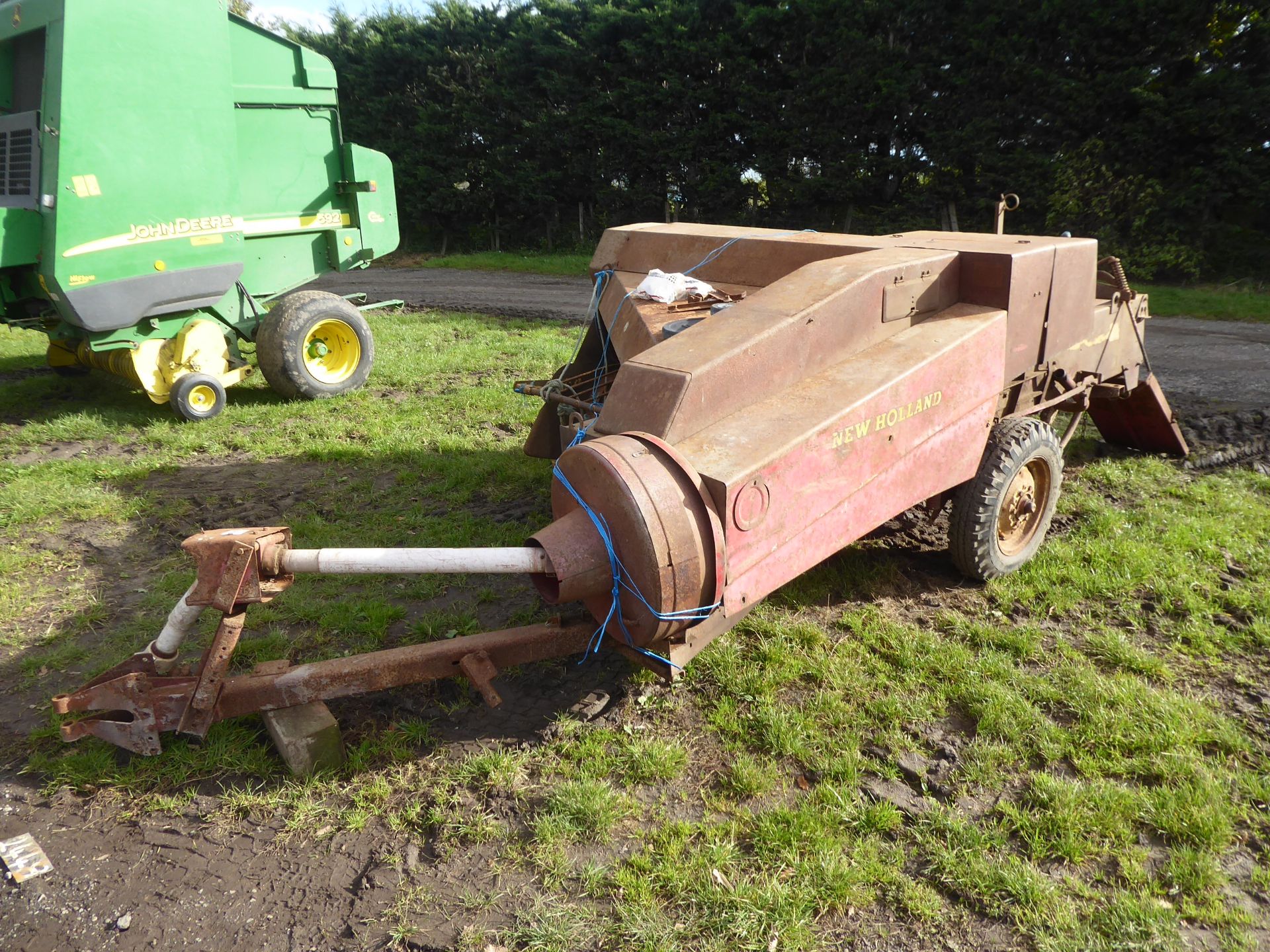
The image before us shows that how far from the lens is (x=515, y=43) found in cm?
1773

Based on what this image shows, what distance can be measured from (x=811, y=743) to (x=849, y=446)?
1.07 m

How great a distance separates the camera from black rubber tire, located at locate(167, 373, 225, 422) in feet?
21.9

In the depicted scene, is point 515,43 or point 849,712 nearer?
point 849,712

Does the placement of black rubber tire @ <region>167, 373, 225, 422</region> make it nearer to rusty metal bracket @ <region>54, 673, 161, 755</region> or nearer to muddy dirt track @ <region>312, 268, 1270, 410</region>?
rusty metal bracket @ <region>54, 673, 161, 755</region>

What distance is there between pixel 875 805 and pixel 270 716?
6.84ft

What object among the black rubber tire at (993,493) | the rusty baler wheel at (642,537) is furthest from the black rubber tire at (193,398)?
the black rubber tire at (993,493)

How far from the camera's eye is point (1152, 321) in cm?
998

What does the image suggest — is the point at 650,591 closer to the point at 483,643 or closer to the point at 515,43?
the point at 483,643

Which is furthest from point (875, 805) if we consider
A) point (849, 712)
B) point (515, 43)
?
point (515, 43)

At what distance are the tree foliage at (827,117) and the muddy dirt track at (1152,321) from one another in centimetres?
260

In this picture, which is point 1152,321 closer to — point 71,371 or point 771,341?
point 771,341

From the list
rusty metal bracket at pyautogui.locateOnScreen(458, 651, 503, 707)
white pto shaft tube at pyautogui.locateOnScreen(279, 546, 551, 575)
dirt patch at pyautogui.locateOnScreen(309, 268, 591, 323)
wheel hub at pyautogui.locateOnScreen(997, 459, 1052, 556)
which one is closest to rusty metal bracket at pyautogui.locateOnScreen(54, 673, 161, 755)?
white pto shaft tube at pyautogui.locateOnScreen(279, 546, 551, 575)

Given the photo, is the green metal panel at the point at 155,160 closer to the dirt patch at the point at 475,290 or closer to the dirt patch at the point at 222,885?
the dirt patch at the point at 475,290

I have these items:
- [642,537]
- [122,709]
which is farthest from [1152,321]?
[122,709]
